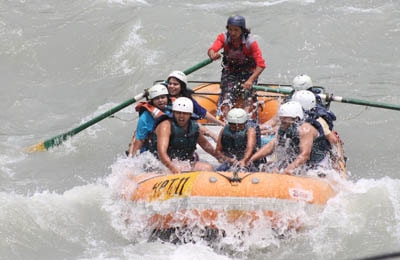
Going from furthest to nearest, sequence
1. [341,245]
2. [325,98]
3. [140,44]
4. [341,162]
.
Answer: [140,44]
[325,98]
[341,162]
[341,245]

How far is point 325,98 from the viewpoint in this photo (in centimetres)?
1070

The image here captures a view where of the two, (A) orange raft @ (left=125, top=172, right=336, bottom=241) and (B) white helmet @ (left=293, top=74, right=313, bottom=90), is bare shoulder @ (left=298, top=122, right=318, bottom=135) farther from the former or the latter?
(B) white helmet @ (left=293, top=74, right=313, bottom=90)

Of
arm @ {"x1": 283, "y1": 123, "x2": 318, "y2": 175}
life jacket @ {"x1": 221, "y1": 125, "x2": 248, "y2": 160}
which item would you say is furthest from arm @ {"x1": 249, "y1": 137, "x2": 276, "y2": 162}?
arm @ {"x1": 283, "y1": 123, "x2": 318, "y2": 175}

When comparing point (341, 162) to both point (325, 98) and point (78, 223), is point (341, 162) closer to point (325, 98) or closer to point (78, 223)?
point (325, 98)

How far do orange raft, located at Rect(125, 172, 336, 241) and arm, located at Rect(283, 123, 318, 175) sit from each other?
34 centimetres

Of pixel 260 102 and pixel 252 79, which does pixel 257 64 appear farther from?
pixel 260 102

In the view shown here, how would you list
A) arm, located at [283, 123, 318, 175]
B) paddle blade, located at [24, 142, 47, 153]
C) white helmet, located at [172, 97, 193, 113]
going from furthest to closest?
paddle blade, located at [24, 142, 47, 153], white helmet, located at [172, 97, 193, 113], arm, located at [283, 123, 318, 175]

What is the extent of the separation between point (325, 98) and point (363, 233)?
2.54 m

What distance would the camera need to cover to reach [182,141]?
9.22 metres

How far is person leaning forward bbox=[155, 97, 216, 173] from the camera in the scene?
9.05 m

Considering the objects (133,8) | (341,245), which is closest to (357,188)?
(341,245)

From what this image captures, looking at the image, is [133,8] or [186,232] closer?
[186,232]

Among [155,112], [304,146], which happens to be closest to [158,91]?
[155,112]

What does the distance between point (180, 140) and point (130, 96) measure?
569cm
